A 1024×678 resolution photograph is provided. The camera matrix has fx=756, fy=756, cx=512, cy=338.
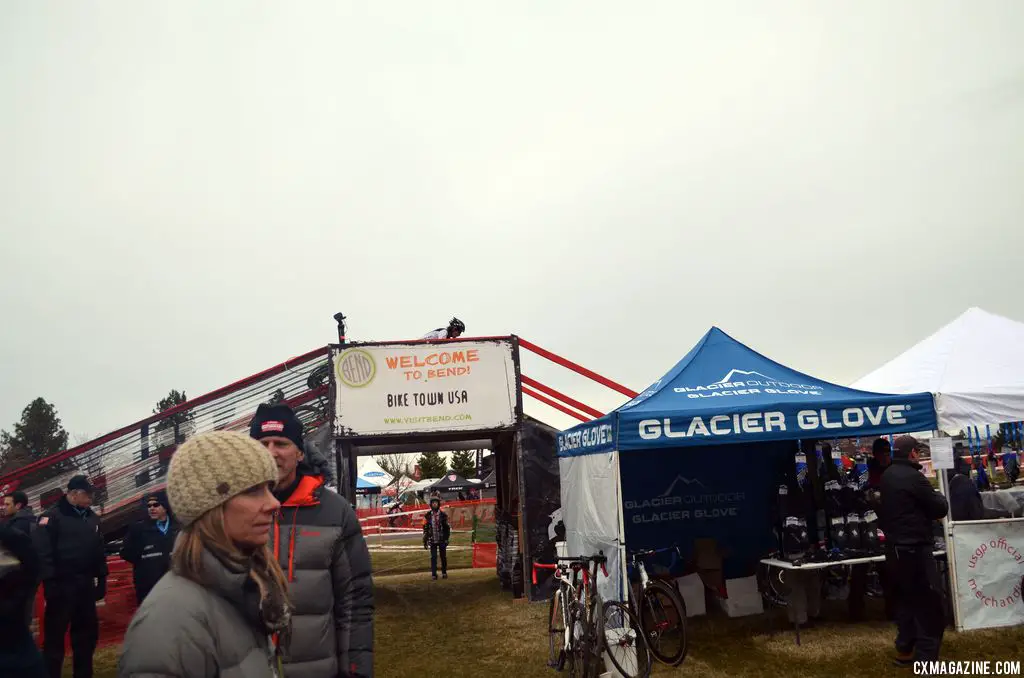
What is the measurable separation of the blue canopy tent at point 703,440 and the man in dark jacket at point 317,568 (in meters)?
4.28

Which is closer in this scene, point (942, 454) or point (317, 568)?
point (317, 568)

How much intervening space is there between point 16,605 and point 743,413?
6.22 metres

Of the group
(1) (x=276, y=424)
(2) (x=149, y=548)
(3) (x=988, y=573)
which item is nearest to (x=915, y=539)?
(3) (x=988, y=573)

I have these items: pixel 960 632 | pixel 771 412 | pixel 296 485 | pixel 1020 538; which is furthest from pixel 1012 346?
pixel 296 485

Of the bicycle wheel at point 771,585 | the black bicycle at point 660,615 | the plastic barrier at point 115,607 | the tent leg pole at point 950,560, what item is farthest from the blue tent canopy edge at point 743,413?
the plastic barrier at point 115,607

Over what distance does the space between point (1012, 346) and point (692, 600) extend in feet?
18.4

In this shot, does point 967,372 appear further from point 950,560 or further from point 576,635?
point 576,635

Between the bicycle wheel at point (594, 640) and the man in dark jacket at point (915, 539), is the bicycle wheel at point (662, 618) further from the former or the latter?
the man in dark jacket at point (915, 539)

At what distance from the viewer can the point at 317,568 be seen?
3318mm

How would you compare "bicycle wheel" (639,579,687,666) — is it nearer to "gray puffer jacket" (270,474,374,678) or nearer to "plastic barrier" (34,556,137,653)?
"gray puffer jacket" (270,474,374,678)

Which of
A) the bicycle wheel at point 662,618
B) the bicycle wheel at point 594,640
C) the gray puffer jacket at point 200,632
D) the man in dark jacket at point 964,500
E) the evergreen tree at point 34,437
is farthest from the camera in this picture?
the evergreen tree at point 34,437

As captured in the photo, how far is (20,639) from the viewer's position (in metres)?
3.99

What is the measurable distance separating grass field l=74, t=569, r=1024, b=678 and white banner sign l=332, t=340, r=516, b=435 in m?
2.99

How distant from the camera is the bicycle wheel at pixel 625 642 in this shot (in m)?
6.88
